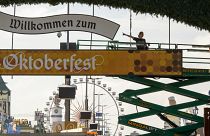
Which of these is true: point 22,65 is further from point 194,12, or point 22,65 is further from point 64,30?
point 194,12

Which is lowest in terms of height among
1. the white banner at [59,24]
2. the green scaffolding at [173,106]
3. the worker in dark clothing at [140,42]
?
the green scaffolding at [173,106]

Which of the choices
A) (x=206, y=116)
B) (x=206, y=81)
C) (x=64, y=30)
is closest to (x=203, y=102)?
(x=206, y=81)

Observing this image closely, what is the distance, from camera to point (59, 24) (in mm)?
25062

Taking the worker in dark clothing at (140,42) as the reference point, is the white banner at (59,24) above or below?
above

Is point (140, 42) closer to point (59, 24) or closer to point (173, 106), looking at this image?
point (173, 106)

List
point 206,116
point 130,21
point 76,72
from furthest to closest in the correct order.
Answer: point 130,21
point 76,72
point 206,116

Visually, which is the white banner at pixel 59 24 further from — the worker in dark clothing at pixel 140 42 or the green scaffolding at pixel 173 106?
the green scaffolding at pixel 173 106

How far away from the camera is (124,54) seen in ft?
81.6

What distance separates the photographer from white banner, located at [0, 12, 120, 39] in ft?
81.5

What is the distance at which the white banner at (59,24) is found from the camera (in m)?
24.8

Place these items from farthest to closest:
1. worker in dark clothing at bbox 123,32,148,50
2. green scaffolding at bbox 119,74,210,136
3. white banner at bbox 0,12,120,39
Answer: green scaffolding at bbox 119,74,210,136 → worker in dark clothing at bbox 123,32,148,50 → white banner at bbox 0,12,120,39

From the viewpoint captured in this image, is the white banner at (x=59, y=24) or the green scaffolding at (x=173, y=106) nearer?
the white banner at (x=59, y=24)

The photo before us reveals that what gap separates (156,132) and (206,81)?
292 cm

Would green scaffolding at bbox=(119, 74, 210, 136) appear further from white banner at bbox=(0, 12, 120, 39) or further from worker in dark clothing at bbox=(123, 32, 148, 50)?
white banner at bbox=(0, 12, 120, 39)
